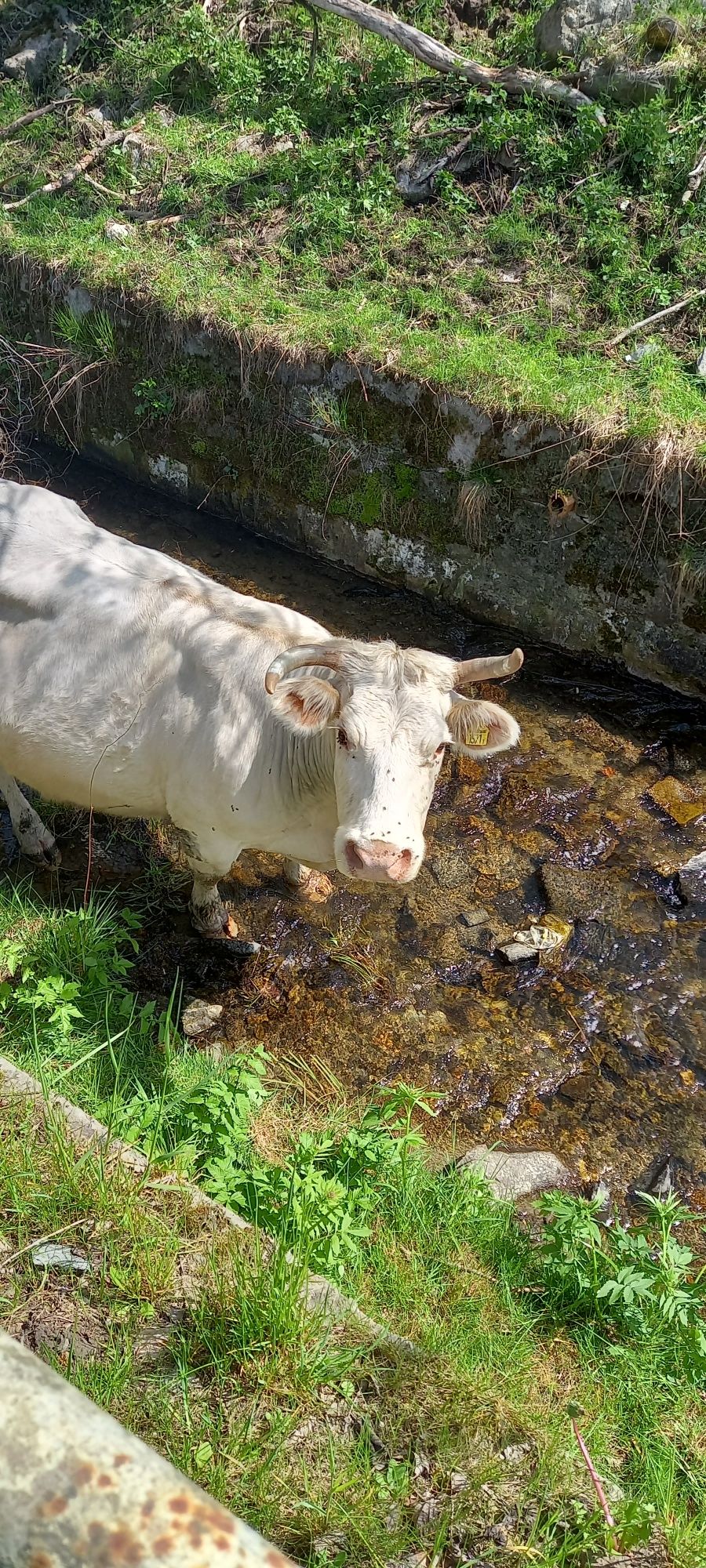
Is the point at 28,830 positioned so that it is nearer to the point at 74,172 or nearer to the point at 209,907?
the point at 209,907

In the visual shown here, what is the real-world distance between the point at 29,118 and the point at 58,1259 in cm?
1339

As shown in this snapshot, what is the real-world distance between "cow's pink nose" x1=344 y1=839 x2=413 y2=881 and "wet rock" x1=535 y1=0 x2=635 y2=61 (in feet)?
30.8

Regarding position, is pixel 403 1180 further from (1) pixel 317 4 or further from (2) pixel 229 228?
(1) pixel 317 4

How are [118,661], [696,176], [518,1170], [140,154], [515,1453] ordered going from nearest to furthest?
[515,1453]
[518,1170]
[118,661]
[696,176]
[140,154]

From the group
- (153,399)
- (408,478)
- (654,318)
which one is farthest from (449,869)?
(153,399)

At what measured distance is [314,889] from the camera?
5.89 m

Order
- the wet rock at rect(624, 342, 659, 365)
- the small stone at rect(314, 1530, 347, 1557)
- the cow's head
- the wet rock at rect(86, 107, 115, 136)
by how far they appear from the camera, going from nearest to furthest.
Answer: the small stone at rect(314, 1530, 347, 1557) → the cow's head → the wet rock at rect(624, 342, 659, 365) → the wet rock at rect(86, 107, 115, 136)

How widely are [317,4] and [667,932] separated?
10.6m

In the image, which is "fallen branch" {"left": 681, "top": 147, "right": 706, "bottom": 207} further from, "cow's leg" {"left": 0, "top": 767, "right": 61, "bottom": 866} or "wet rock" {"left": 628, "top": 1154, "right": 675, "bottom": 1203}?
"wet rock" {"left": 628, "top": 1154, "right": 675, "bottom": 1203}

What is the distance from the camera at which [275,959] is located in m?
Result: 5.52

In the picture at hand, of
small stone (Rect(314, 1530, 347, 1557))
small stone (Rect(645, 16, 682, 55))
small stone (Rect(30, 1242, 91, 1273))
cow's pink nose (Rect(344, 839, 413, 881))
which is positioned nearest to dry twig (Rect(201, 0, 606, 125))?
small stone (Rect(645, 16, 682, 55))

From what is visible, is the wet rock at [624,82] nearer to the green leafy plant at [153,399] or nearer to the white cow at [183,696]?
the green leafy plant at [153,399]

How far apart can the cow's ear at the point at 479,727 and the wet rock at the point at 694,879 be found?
6.52ft

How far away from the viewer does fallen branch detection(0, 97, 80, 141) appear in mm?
11771
